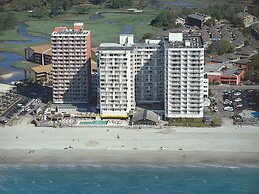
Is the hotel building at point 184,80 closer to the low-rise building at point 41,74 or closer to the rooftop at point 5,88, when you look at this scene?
the low-rise building at point 41,74

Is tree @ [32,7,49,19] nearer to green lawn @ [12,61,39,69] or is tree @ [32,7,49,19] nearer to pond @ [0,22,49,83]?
pond @ [0,22,49,83]

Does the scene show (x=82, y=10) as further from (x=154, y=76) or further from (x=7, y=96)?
(x=154, y=76)

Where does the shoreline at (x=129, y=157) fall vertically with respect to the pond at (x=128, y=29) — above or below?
above

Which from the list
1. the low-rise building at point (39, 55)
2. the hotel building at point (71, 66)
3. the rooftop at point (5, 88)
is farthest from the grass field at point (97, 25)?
the hotel building at point (71, 66)

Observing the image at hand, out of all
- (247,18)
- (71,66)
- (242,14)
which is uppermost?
(71,66)

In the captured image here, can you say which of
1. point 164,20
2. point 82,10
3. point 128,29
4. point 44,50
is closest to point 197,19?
point 164,20
